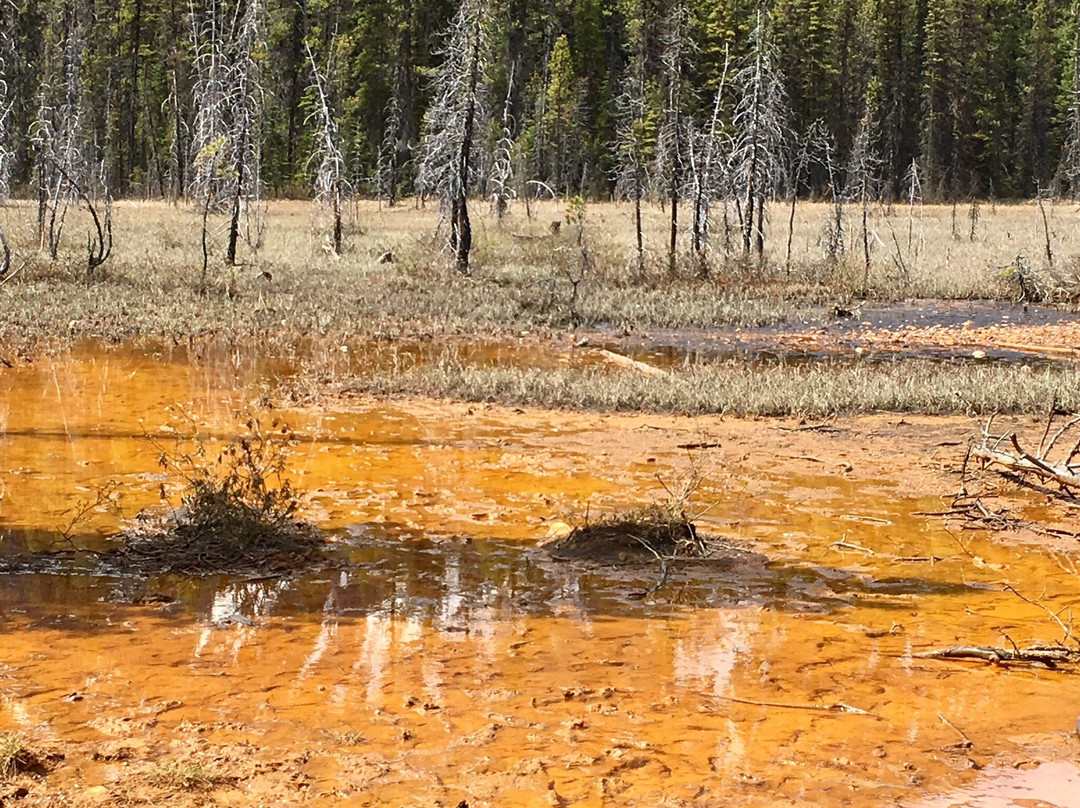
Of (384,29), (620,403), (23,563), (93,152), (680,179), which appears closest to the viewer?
(23,563)

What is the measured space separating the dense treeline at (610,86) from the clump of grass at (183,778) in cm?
3937

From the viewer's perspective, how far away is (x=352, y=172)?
48.8 m

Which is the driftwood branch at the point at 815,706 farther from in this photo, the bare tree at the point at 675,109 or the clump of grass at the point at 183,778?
the bare tree at the point at 675,109

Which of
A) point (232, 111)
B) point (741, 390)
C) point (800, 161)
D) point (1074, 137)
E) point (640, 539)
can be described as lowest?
point (640, 539)

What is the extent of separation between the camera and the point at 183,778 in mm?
4191

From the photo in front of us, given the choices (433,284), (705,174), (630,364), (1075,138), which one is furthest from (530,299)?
(1075,138)

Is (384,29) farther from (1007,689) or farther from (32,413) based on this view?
(1007,689)

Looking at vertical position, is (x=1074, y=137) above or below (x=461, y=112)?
above

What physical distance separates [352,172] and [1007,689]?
151ft

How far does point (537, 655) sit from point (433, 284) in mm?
17978

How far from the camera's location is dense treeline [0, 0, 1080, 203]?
5144 cm

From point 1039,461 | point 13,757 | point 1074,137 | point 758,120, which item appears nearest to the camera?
point 13,757

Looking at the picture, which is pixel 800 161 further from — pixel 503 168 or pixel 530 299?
pixel 530 299

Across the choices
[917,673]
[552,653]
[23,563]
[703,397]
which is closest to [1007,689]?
[917,673]
